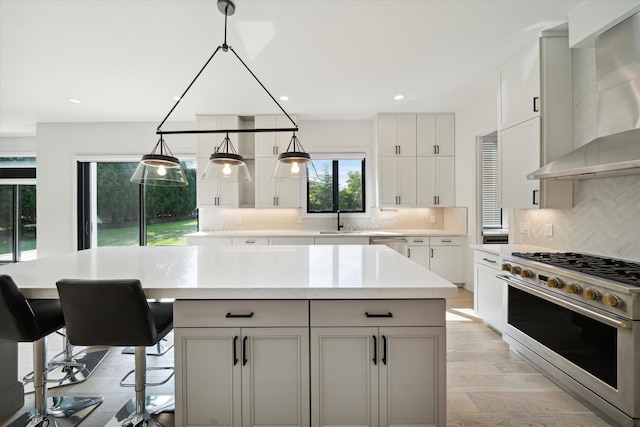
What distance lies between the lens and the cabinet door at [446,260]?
4.28 meters

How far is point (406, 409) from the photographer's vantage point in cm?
133

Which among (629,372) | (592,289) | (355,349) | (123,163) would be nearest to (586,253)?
(592,289)

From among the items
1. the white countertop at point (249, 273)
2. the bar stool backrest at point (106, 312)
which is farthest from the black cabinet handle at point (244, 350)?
the bar stool backrest at point (106, 312)

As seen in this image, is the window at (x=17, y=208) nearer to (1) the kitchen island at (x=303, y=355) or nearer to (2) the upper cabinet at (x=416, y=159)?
(1) the kitchen island at (x=303, y=355)

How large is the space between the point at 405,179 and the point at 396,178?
149mm

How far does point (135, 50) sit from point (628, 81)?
154 inches

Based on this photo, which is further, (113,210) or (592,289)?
(113,210)

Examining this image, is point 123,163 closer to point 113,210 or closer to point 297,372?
point 113,210

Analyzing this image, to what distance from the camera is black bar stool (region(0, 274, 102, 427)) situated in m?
1.30

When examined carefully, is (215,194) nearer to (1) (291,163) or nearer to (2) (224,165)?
(2) (224,165)

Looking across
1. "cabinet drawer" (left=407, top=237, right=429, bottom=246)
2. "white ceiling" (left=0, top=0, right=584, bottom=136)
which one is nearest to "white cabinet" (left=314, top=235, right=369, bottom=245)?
"cabinet drawer" (left=407, top=237, right=429, bottom=246)

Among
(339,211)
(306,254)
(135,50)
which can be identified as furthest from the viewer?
(339,211)

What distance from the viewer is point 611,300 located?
5.10ft

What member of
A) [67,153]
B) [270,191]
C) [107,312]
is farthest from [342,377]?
[67,153]
